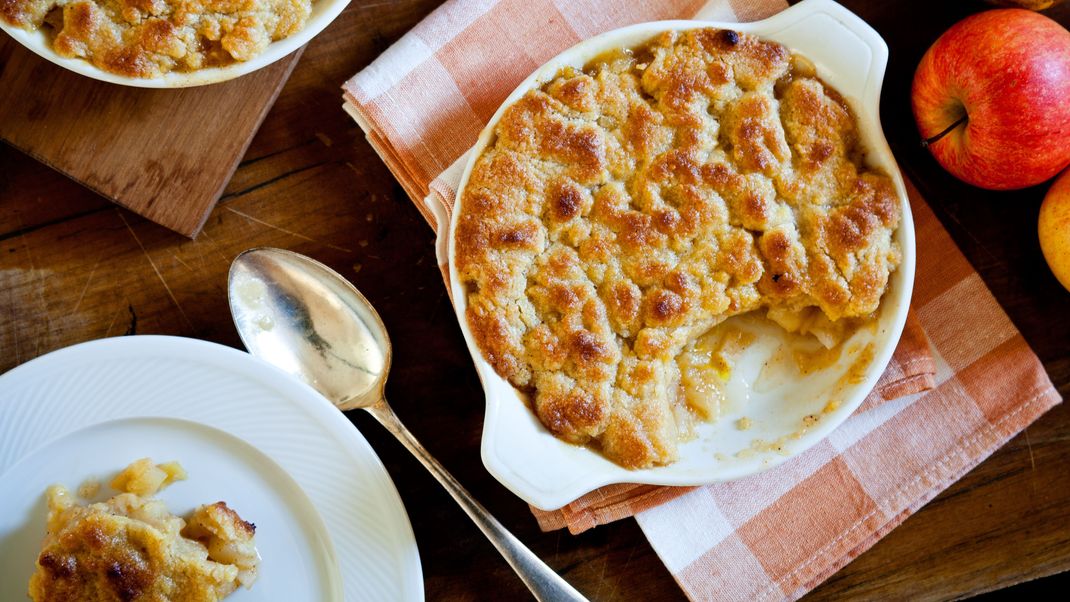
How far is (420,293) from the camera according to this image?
225 centimetres

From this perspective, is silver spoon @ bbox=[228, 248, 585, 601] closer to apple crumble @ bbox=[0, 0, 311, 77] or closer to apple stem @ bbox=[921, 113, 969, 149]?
apple crumble @ bbox=[0, 0, 311, 77]

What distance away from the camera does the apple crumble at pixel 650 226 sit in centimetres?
193

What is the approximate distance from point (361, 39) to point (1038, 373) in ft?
6.34

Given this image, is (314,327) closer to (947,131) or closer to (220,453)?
(220,453)

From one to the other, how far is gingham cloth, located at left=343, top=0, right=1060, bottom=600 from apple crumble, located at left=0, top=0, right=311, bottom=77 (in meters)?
0.23

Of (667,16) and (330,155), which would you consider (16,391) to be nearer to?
(330,155)

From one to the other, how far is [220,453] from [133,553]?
289 millimetres

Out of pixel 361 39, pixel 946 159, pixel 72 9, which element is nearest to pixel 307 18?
pixel 361 39

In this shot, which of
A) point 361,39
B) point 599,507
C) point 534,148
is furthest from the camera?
point 361,39

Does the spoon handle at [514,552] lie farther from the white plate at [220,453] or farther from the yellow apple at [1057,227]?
the yellow apple at [1057,227]

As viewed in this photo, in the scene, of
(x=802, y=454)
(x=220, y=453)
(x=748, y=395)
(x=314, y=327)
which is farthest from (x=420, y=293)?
(x=802, y=454)

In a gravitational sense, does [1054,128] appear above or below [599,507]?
above

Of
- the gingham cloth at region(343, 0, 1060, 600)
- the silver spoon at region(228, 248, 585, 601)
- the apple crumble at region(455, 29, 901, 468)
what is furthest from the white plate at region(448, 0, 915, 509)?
the silver spoon at region(228, 248, 585, 601)

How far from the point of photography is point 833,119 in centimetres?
198
